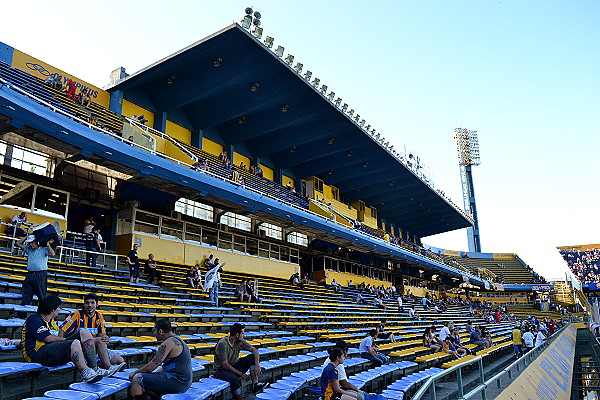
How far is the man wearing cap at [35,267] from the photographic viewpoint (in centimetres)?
675

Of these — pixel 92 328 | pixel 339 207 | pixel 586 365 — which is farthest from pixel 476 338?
pixel 339 207

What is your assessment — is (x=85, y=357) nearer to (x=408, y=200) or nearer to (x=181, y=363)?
(x=181, y=363)

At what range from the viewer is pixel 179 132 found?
21.8m

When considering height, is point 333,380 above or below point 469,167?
below

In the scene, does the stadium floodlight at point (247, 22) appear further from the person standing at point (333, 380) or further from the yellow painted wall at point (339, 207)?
the person standing at point (333, 380)

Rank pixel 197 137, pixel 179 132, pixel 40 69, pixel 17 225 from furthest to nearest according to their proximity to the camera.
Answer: pixel 197 137 < pixel 179 132 < pixel 40 69 < pixel 17 225

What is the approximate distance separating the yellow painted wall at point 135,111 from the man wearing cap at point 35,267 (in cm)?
1400

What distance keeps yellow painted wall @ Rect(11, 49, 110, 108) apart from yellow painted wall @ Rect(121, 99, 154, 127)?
908 millimetres

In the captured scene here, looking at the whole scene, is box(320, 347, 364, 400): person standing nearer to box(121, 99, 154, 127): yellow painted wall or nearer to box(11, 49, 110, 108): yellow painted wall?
box(11, 49, 110, 108): yellow painted wall

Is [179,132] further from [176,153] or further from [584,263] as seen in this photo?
[584,263]

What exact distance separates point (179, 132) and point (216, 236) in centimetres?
579

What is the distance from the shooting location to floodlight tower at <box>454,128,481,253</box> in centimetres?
6532

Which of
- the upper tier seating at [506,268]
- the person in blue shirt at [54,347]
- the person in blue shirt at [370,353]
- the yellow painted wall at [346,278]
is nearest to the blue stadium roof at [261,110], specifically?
the yellow painted wall at [346,278]

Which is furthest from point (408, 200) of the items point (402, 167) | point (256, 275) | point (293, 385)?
point (293, 385)
